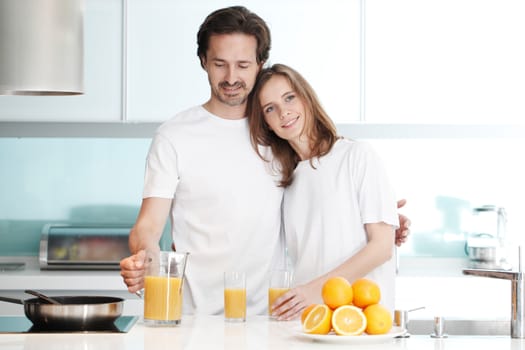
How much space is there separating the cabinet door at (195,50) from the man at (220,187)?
1.34 metres

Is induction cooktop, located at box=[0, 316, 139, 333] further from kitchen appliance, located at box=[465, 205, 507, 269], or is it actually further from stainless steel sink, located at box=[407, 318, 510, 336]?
kitchen appliance, located at box=[465, 205, 507, 269]

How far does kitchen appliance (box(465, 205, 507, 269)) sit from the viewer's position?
4.20 m

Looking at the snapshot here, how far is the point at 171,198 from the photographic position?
269cm

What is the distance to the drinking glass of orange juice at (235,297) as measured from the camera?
2150 millimetres

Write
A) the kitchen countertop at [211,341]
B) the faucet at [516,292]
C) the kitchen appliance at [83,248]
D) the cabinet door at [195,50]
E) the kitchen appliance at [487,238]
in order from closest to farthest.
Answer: the kitchen countertop at [211,341]
the faucet at [516,292]
the kitchen appliance at [83,248]
the cabinet door at [195,50]
the kitchen appliance at [487,238]

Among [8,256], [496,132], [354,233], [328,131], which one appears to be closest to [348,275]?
[354,233]

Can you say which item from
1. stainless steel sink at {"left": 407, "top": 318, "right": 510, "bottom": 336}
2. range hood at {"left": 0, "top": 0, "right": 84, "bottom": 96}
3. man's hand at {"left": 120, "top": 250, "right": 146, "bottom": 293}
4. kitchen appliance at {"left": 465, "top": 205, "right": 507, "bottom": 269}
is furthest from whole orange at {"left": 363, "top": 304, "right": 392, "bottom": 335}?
kitchen appliance at {"left": 465, "top": 205, "right": 507, "bottom": 269}

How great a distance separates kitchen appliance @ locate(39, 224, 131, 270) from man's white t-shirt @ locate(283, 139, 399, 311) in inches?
59.5

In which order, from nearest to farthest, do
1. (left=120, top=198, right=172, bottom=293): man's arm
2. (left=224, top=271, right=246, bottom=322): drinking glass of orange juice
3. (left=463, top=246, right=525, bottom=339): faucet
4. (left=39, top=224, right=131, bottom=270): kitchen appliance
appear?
1. (left=463, top=246, right=525, bottom=339): faucet
2. (left=224, top=271, right=246, bottom=322): drinking glass of orange juice
3. (left=120, top=198, right=172, bottom=293): man's arm
4. (left=39, top=224, right=131, bottom=270): kitchen appliance

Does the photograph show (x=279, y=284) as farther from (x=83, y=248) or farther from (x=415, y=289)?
(x=83, y=248)

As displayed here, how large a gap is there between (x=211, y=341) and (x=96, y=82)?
2.44 meters

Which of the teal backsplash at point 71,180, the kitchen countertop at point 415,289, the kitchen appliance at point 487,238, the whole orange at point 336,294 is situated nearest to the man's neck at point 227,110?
the whole orange at point 336,294

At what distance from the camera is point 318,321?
187 centimetres

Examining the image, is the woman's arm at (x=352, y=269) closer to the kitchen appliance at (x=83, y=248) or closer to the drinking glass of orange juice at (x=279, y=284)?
the drinking glass of orange juice at (x=279, y=284)
